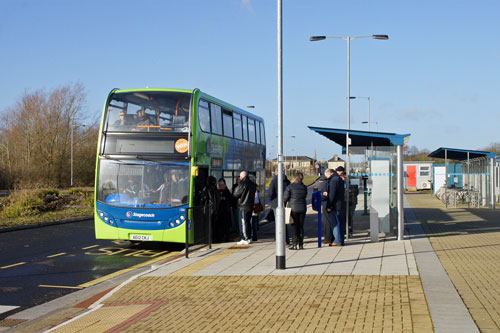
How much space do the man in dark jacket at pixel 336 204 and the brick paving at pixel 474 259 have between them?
221 centimetres

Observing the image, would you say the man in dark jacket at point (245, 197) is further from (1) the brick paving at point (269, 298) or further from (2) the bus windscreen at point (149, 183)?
(1) the brick paving at point (269, 298)

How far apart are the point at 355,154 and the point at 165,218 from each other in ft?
26.9

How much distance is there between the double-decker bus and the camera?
13219mm

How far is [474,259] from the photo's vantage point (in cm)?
1094

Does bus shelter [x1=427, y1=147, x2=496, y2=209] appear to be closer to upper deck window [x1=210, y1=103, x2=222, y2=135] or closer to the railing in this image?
the railing

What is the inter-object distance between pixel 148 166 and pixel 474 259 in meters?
7.36

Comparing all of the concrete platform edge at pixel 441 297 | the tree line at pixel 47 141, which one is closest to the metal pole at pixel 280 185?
the concrete platform edge at pixel 441 297

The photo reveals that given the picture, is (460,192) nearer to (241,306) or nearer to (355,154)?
(355,154)

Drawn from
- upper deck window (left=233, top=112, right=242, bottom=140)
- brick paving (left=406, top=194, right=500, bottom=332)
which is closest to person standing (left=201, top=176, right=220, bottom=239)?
upper deck window (left=233, top=112, right=242, bottom=140)

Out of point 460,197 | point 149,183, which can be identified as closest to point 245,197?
point 149,183

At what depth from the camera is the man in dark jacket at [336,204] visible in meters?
13.1

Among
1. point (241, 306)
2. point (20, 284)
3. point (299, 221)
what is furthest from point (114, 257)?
point (241, 306)

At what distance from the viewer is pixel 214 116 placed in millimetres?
15312

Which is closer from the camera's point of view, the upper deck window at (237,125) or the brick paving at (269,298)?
the brick paving at (269,298)
